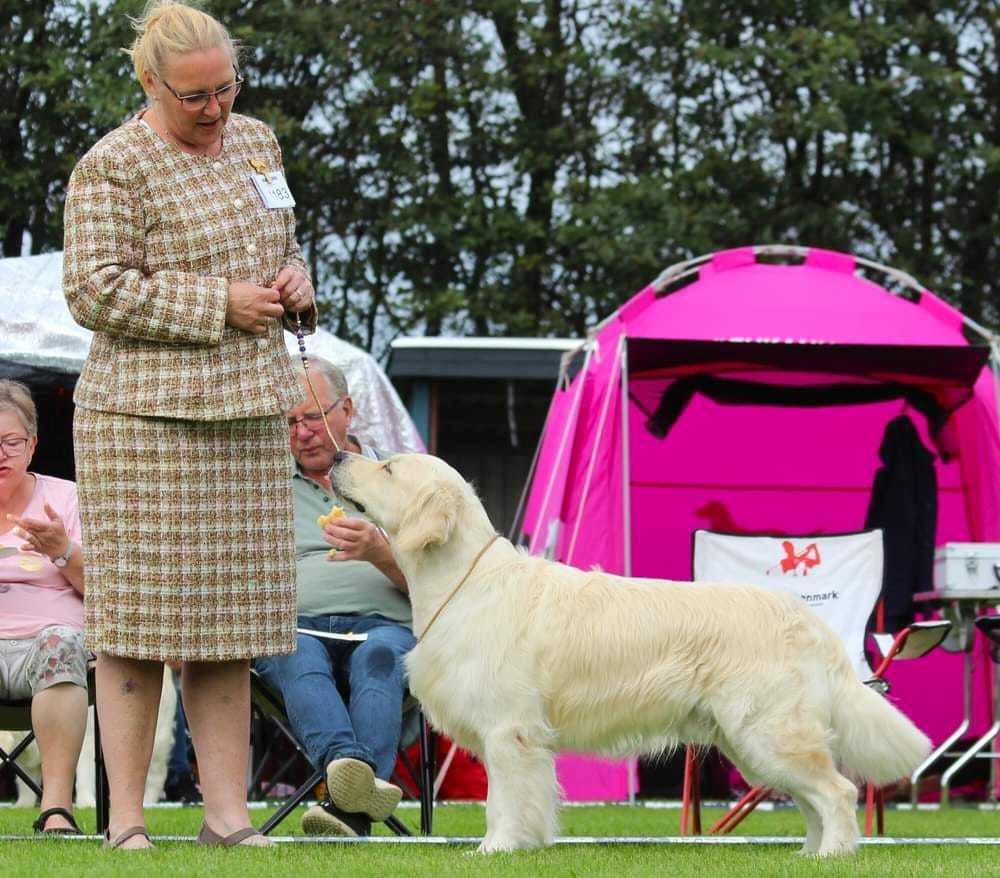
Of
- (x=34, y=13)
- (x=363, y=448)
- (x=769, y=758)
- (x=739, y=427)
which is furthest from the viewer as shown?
(x=34, y=13)

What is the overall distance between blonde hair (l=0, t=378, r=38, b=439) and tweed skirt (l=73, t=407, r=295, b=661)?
43.2 inches

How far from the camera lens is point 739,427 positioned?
8.38 m

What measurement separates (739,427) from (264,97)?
6.34 meters

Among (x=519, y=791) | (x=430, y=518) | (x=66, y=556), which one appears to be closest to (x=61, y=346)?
(x=66, y=556)

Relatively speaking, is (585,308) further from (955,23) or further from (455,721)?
(455,721)

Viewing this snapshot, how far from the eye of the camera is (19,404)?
4523mm

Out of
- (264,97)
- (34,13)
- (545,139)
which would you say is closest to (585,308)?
(545,139)

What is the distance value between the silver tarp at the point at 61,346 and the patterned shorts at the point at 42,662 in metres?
3.43

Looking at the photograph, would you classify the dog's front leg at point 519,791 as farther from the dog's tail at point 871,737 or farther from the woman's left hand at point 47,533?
the woman's left hand at point 47,533

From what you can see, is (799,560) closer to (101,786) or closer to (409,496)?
(409,496)

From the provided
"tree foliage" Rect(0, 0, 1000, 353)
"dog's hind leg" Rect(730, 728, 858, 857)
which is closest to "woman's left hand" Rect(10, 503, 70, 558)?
"dog's hind leg" Rect(730, 728, 858, 857)

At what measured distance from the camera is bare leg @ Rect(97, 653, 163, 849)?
3.49 m

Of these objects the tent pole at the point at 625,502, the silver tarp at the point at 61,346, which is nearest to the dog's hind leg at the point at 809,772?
the tent pole at the point at 625,502

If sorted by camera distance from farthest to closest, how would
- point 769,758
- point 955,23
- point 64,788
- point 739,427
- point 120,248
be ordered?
point 955,23
point 739,427
point 64,788
point 769,758
point 120,248
